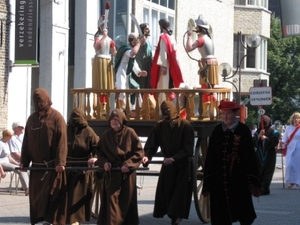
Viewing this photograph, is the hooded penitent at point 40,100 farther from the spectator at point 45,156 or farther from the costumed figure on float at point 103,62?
the costumed figure on float at point 103,62

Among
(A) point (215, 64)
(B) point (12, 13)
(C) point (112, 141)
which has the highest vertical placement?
(B) point (12, 13)

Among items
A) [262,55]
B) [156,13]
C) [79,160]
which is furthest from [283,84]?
[79,160]

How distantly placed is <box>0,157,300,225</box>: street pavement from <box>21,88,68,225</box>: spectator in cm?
149

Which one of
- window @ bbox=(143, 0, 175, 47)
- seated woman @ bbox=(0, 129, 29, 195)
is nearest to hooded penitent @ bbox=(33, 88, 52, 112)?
seated woman @ bbox=(0, 129, 29, 195)

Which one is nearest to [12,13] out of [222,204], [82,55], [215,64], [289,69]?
[82,55]

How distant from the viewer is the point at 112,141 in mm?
12117

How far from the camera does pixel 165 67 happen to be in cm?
1498

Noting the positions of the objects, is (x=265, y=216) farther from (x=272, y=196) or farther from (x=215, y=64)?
(x=272, y=196)

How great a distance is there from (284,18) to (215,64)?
469 cm

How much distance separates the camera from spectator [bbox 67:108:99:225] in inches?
491

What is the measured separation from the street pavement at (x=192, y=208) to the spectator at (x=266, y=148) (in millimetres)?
517

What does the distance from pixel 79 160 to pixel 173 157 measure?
1278 mm

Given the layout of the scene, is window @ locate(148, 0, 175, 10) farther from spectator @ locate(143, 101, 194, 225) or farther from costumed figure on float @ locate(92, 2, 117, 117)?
spectator @ locate(143, 101, 194, 225)

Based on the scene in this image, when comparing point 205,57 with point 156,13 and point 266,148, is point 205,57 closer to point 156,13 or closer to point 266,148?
point 266,148
